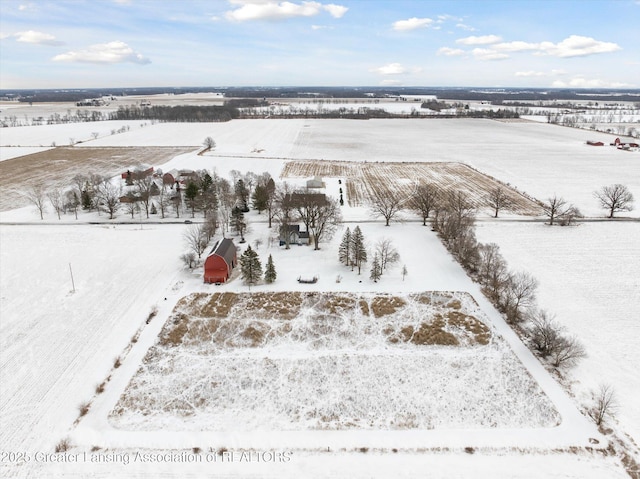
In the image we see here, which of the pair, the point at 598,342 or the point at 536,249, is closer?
the point at 598,342

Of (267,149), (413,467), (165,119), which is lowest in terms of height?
(413,467)

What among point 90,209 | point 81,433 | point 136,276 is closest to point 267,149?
point 90,209

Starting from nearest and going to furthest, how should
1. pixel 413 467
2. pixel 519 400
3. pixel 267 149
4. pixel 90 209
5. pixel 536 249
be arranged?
pixel 413 467 → pixel 519 400 → pixel 536 249 → pixel 90 209 → pixel 267 149

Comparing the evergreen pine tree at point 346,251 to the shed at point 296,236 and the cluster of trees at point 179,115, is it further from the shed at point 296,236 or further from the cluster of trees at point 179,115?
the cluster of trees at point 179,115

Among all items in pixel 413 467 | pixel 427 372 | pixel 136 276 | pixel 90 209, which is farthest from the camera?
pixel 90 209

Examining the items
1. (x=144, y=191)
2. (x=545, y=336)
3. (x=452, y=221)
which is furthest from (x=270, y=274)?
(x=144, y=191)

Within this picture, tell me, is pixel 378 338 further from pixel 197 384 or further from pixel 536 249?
pixel 536 249

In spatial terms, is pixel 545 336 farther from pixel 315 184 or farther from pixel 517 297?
pixel 315 184

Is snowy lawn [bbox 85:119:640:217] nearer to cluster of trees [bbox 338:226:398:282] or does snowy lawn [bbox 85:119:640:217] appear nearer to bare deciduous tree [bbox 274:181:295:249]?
cluster of trees [bbox 338:226:398:282]

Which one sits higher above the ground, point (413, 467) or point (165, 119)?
point (165, 119)
